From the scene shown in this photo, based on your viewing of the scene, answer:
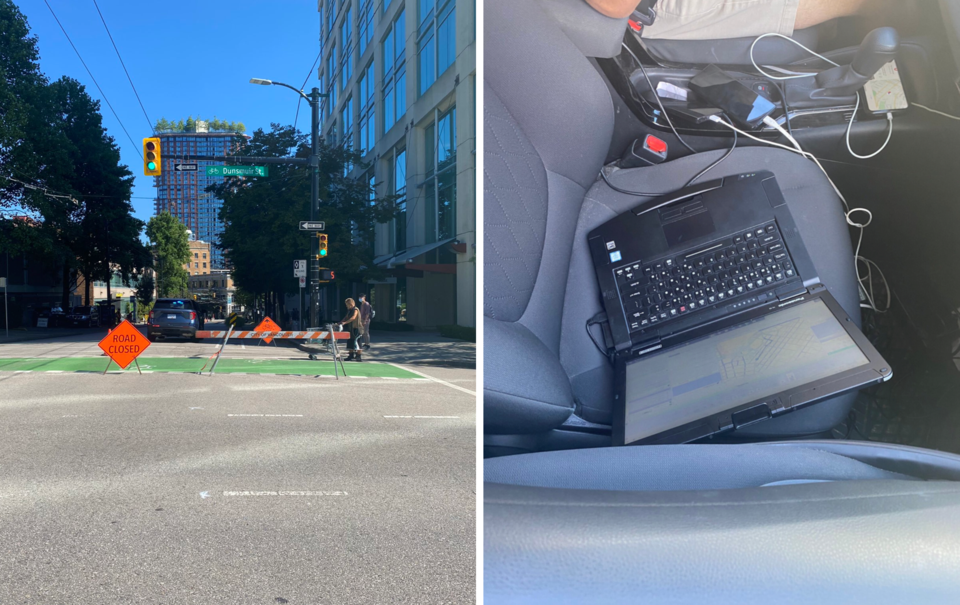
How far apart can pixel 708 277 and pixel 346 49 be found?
32097 millimetres

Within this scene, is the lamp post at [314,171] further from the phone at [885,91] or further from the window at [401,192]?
the phone at [885,91]

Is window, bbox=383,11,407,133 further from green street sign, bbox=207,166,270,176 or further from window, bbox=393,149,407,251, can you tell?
green street sign, bbox=207,166,270,176

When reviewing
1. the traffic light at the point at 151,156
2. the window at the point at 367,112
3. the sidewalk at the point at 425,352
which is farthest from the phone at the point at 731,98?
the window at the point at 367,112

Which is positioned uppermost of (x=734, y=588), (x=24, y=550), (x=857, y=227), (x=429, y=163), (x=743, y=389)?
(x=429, y=163)

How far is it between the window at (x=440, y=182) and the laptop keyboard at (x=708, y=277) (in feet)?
49.8

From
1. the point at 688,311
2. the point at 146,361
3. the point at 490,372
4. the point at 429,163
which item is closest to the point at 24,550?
the point at 490,372

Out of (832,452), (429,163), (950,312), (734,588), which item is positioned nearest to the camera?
(734,588)

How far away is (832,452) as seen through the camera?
3.35ft

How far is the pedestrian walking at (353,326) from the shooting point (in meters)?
13.3

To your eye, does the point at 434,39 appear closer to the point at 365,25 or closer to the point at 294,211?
the point at 294,211

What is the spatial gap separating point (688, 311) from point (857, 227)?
1.14 ft

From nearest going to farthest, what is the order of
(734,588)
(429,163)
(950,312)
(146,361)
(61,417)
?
(734,588), (950,312), (61,417), (146,361), (429,163)

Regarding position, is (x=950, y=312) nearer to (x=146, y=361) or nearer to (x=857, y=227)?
(x=857, y=227)

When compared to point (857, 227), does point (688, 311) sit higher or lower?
lower
